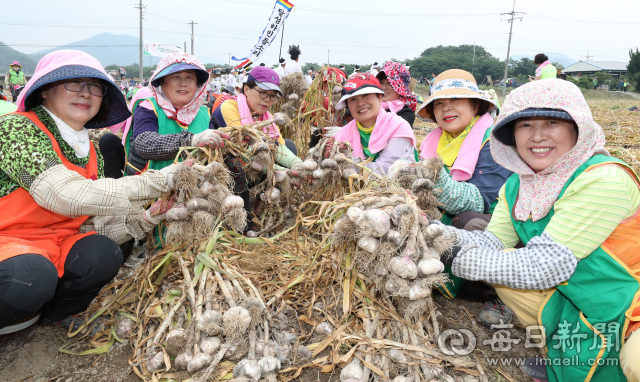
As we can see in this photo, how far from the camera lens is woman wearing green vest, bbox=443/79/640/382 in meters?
1.27

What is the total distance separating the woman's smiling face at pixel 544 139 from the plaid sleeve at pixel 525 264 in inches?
11.4

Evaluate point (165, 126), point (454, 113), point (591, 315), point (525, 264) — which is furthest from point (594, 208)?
point (165, 126)

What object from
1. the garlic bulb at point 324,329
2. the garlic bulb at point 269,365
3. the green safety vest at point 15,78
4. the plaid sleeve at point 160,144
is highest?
the green safety vest at point 15,78

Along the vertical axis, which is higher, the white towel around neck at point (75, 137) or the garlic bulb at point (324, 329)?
the white towel around neck at point (75, 137)

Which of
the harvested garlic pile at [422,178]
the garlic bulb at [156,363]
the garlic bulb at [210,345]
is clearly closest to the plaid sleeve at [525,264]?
the harvested garlic pile at [422,178]

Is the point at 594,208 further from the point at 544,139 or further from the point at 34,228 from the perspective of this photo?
the point at 34,228

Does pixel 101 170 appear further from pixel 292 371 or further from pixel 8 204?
pixel 292 371

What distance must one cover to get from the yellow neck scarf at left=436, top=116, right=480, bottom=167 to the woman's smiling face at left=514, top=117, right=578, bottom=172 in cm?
67

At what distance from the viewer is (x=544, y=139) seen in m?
1.39

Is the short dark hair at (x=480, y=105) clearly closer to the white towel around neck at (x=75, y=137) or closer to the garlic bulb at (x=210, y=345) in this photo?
the garlic bulb at (x=210, y=345)

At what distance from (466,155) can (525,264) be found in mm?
849

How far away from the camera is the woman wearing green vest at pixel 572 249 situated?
1.27 m

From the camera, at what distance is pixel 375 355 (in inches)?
54.6

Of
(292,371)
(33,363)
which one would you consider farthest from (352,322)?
(33,363)
